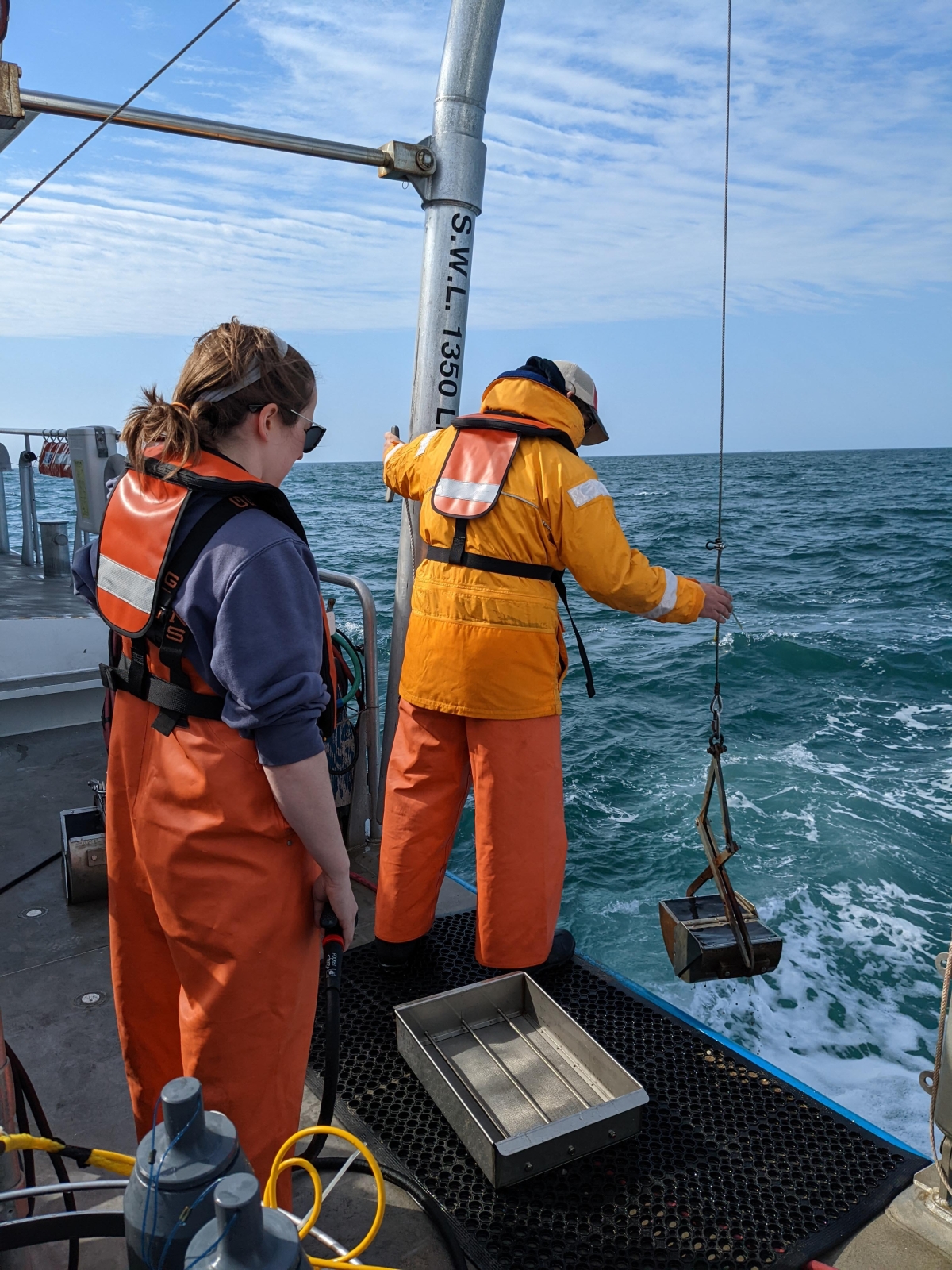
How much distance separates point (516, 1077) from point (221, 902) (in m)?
1.29

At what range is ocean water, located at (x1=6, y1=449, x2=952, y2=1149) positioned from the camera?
14.0ft

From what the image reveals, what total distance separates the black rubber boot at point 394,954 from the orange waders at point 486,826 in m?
0.03

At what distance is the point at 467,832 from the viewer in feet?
21.7

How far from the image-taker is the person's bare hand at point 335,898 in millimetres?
1662

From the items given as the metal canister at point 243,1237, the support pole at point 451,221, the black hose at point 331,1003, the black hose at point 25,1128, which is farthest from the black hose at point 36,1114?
the support pole at point 451,221

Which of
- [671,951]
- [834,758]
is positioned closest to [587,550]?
[671,951]

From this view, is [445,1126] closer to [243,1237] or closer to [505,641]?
[505,641]

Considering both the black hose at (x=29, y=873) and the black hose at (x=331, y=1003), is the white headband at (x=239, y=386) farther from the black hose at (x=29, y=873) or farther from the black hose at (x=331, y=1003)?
the black hose at (x=29, y=873)

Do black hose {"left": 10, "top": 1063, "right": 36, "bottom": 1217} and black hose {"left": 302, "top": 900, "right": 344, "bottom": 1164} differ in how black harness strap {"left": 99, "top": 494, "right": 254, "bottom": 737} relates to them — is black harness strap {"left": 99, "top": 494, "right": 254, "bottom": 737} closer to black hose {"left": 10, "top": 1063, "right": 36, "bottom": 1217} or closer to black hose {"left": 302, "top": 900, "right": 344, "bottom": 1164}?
black hose {"left": 302, "top": 900, "right": 344, "bottom": 1164}

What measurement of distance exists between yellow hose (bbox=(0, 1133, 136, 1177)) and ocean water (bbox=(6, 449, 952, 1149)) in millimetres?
3045

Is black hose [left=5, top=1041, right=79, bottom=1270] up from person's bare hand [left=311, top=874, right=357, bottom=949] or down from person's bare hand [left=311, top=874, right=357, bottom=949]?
down

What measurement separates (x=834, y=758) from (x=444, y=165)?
6359 mm

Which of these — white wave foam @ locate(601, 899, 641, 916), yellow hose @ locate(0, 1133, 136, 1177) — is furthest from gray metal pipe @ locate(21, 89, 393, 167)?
white wave foam @ locate(601, 899, 641, 916)

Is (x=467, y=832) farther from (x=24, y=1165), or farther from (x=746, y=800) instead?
(x=24, y=1165)
